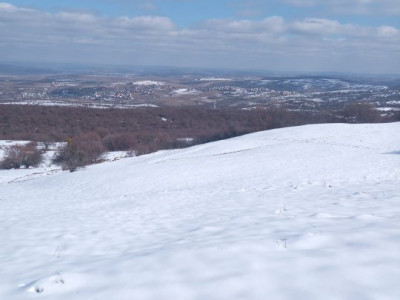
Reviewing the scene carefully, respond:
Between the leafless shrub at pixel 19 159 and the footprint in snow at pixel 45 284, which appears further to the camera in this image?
the leafless shrub at pixel 19 159

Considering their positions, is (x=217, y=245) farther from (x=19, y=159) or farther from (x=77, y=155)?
(x=19, y=159)

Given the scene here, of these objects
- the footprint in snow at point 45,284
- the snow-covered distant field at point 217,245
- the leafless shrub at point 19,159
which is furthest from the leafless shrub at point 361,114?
the footprint in snow at point 45,284

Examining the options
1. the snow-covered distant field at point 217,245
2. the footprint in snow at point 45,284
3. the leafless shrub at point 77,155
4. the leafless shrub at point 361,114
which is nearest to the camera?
the snow-covered distant field at point 217,245

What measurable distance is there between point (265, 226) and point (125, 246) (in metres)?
2.14

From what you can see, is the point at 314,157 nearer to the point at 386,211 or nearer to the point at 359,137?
the point at 359,137

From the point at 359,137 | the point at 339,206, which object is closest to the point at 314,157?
the point at 359,137

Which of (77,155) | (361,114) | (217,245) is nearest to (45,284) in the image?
(217,245)

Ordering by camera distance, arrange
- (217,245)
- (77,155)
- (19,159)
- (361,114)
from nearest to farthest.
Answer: (217,245)
(77,155)
(19,159)
(361,114)

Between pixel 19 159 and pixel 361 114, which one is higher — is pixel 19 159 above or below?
below

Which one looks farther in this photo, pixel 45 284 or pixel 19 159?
pixel 19 159

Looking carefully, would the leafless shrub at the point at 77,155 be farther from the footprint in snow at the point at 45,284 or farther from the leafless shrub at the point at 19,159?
the footprint in snow at the point at 45,284

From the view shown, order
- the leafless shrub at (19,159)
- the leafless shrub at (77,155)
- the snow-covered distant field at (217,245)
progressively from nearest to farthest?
the snow-covered distant field at (217,245) → the leafless shrub at (77,155) → the leafless shrub at (19,159)

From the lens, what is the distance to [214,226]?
744cm

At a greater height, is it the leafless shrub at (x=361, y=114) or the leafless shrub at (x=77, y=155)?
the leafless shrub at (x=361, y=114)
